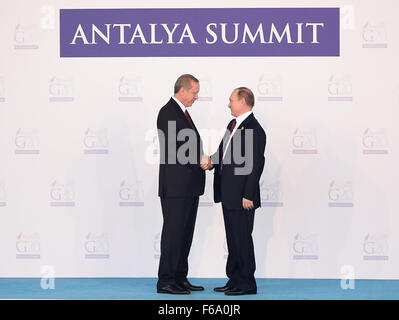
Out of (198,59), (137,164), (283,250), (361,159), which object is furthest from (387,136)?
(137,164)

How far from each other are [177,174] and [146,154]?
3.76ft

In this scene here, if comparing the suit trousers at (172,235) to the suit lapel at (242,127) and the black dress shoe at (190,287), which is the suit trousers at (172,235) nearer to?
the black dress shoe at (190,287)

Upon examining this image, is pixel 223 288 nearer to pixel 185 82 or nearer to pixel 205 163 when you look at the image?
pixel 205 163

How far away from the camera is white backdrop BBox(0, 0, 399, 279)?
24.8ft

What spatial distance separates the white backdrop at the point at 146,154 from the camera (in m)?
7.55

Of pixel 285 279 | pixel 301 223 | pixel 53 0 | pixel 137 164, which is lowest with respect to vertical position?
pixel 285 279

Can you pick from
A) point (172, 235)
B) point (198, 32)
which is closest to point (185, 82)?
point (198, 32)

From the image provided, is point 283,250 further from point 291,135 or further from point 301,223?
point 291,135

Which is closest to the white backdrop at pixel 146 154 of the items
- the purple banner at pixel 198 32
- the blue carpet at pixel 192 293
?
the purple banner at pixel 198 32

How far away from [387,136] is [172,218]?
2349mm

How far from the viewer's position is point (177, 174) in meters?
6.55

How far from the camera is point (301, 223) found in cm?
759

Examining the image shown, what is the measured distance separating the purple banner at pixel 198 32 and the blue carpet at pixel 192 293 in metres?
2.16

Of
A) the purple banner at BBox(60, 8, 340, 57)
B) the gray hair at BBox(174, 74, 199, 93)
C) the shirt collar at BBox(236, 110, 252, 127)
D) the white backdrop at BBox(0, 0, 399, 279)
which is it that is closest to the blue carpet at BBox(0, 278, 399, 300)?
the white backdrop at BBox(0, 0, 399, 279)
